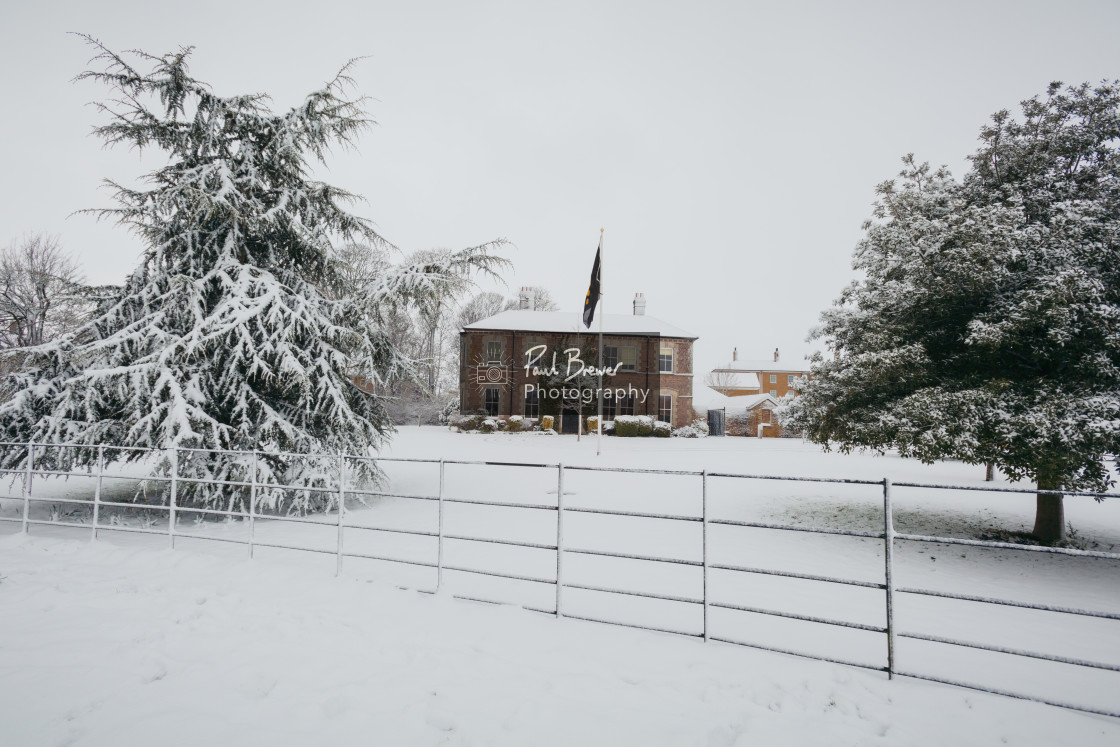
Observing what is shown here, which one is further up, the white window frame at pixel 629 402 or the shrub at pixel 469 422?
the white window frame at pixel 629 402

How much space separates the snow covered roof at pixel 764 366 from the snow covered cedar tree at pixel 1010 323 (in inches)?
2628

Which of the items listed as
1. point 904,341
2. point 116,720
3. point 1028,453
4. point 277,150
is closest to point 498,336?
point 277,150

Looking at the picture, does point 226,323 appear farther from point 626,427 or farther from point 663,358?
point 663,358

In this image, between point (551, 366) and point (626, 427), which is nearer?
point (626, 427)

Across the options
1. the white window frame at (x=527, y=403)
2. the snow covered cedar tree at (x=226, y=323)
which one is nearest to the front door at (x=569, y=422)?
the white window frame at (x=527, y=403)

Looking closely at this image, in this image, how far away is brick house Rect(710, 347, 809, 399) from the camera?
68812 mm

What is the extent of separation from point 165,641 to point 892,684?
5.49m

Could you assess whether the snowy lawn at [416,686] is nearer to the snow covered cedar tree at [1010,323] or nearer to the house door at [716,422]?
the snow covered cedar tree at [1010,323]

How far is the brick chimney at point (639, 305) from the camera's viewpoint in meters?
39.6

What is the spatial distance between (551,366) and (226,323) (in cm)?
2548

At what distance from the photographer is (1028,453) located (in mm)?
7176

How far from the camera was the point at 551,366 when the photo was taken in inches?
1350

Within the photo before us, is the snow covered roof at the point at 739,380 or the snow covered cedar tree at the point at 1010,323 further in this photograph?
the snow covered roof at the point at 739,380

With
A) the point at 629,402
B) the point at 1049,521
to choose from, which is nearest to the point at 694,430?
the point at 629,402
